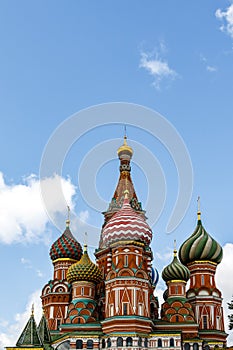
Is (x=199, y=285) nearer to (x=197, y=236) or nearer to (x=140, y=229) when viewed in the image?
(x=197, y=236)

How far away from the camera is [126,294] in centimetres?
3806

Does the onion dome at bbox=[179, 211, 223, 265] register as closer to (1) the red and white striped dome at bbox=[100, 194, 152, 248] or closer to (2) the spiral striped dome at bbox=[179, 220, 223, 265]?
(2) the spiral striped dome at bbox=[179, 220, 223, 265]

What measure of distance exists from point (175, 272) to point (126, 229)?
5.90m

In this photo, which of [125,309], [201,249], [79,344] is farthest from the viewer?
[201,249]

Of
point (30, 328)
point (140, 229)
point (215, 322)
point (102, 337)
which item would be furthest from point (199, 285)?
point (30, 328)

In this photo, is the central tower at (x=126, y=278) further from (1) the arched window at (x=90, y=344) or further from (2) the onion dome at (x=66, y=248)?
(2) the onion dome at (x=66, y=248)

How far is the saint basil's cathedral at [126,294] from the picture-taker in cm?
3778

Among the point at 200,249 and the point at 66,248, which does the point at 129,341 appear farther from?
the point at 66,248

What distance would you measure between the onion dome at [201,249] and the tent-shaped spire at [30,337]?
15.8 metres

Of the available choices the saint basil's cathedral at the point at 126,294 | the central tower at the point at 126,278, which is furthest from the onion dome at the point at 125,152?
the central tower at the point at 126,278

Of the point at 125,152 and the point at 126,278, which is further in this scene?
the point at 125,152

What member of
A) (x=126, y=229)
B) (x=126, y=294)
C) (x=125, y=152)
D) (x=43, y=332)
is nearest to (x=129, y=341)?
(x=126, y=294)

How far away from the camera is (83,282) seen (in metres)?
42.4

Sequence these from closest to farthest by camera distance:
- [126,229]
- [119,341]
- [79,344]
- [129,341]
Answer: [129,341] < [119,341] < [79,344] < [126,229]
